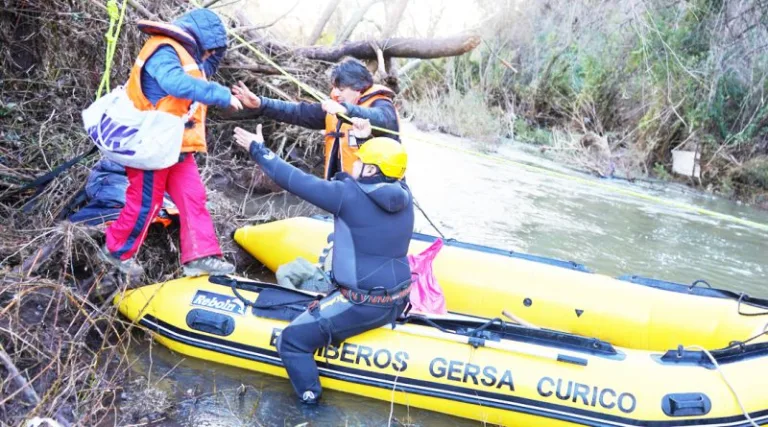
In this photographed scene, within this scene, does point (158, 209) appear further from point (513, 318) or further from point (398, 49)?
point (398, 49)

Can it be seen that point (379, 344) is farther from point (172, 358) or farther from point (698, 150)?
point (698, 150)

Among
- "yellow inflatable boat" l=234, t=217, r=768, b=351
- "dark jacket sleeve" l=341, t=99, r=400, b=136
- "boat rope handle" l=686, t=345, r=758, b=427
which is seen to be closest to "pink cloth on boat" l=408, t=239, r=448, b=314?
"yellow inflatable boat" l=234, t=217, r=768, b=351

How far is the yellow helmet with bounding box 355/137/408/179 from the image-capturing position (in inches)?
144

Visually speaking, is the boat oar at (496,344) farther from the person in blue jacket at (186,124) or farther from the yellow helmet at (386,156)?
the person in blue jacket at (186,124)

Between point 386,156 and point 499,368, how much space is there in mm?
1259

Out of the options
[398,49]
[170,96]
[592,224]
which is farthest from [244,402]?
[592,224]

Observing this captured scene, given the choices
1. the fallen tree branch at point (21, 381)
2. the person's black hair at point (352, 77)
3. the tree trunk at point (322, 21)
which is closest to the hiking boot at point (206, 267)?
the person's black hair at point (352, 77)

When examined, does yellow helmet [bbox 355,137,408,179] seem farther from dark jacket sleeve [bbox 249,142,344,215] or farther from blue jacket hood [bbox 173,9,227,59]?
blue jacket hood [bbox 173,9,227,59]

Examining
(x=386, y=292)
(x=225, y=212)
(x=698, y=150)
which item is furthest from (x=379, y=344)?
(x=698, y=150)

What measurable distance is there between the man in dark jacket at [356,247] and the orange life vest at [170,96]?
302mm

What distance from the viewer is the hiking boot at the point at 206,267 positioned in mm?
4355

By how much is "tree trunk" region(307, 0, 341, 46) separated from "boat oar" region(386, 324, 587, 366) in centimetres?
562

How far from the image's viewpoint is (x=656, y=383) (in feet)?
12.3

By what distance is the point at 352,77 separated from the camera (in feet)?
15.8
